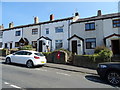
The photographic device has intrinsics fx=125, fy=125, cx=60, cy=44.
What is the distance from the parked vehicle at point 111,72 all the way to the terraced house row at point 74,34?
10.4 metres

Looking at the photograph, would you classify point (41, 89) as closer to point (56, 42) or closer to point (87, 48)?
point (87, 48)

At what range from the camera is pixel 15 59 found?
1272 centimetres

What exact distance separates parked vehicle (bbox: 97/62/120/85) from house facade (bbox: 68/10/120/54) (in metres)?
10.4

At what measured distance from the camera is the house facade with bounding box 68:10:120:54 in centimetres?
1742

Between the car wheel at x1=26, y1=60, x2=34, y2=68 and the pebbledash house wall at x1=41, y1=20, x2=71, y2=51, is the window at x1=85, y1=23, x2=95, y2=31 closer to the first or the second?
the pebbledash house wall at x1=41, y1=20, x2=71, y2=51

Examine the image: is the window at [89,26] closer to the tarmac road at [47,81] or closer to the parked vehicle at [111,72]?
the tarmac road at [47,81]

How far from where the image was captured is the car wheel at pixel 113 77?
7229 mm

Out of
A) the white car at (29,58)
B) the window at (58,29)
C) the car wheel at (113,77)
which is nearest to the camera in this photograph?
the car wheel at (113,77)

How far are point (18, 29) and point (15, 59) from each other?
1611 cm

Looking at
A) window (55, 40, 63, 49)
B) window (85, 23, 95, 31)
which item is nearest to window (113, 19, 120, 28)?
window (85, 23, 95, 31)

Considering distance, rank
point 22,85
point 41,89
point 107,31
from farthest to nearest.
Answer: point 107,31, point 22,85, point 41,89

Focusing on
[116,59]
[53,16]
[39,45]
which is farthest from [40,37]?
[116,59]

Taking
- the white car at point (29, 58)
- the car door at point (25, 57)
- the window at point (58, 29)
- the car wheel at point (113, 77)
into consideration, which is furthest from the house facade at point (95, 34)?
the car wheel at point (113, 77)

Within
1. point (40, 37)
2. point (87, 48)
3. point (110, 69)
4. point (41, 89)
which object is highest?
point (40, 37)
